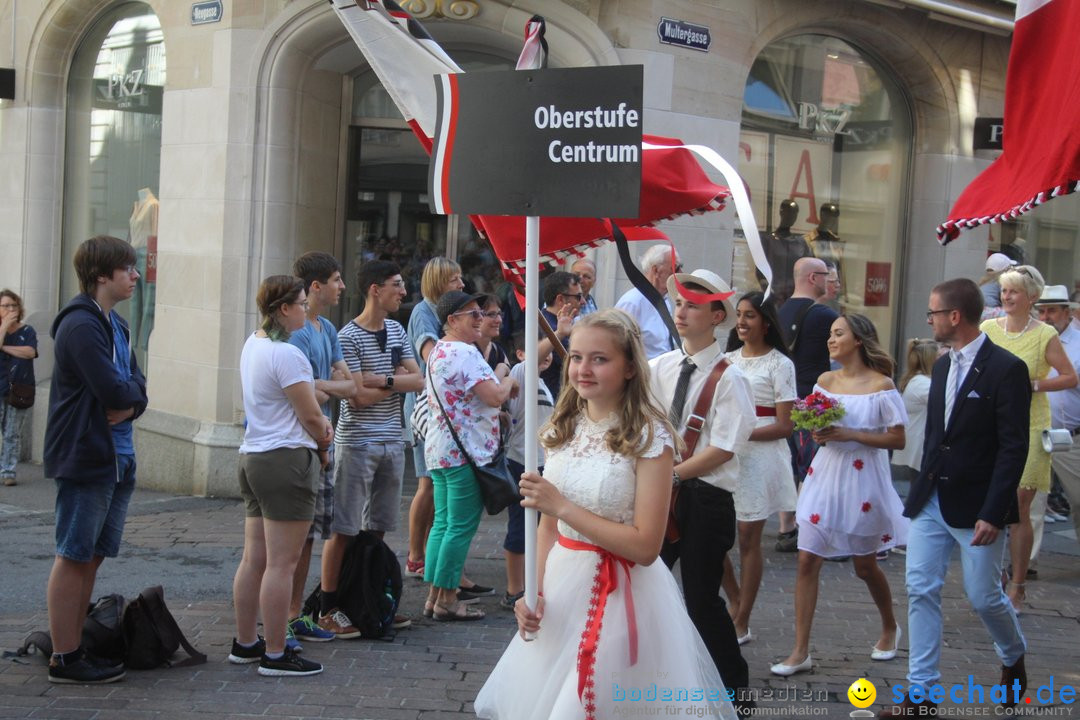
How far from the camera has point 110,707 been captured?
521 cm

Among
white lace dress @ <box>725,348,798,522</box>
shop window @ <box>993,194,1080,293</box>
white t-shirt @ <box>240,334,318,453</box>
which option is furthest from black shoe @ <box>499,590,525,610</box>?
shop window @ <box>993,194,1080,293</box>

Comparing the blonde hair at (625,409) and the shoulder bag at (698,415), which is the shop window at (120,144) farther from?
the blonde hair at (625,409)

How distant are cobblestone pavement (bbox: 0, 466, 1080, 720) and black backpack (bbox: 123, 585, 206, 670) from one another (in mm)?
66

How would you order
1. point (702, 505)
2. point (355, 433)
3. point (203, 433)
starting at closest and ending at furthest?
point (702, 505)
point (355, 433)
point (203, 433)

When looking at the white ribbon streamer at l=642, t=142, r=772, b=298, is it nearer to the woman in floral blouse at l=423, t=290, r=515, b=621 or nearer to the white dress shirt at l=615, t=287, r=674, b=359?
the woman in floral blouse at l=423, t=290, r=515, b=621

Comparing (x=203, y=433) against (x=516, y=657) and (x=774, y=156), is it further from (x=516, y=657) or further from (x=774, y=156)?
(x=516, y=657)

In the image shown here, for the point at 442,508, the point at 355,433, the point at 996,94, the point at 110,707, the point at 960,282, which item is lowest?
the point at 110,707

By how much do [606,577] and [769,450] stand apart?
286 centimetres

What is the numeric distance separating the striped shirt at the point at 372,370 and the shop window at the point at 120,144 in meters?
5.48

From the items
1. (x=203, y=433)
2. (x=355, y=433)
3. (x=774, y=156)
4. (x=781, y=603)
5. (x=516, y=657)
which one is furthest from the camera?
(x=774, y=156)

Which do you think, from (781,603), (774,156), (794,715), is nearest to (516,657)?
(794,715)

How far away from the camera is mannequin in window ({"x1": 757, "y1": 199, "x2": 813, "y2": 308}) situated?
1199 cm

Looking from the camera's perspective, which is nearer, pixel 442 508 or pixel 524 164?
pixel 524 164

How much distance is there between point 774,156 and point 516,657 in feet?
29.1
